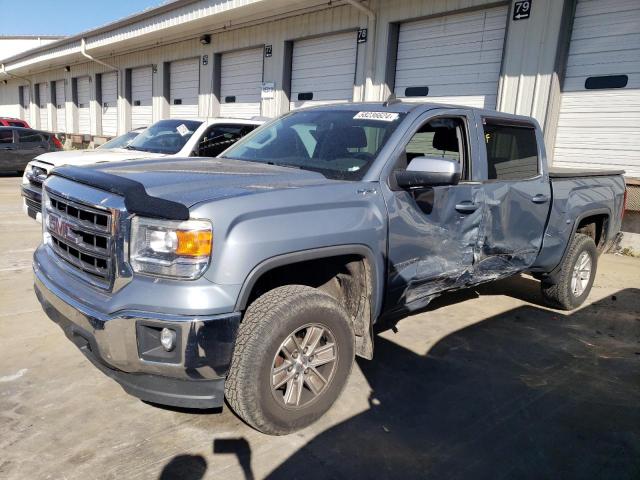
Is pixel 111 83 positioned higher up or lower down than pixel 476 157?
higher up

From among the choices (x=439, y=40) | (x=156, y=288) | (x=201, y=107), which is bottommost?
(x=156, y=288)

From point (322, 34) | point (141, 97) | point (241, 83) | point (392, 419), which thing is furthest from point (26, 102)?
point (392, 419)

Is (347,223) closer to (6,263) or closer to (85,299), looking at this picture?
(85,299)

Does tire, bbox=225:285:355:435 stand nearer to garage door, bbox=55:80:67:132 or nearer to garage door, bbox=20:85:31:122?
garage door, bbox=55:80:67:132

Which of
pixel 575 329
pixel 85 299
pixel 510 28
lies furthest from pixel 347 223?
pixel 510 28

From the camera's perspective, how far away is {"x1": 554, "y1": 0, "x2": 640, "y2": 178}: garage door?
7.75 metres

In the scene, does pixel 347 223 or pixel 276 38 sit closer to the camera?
pixel 347 223

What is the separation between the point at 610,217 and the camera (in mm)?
5555

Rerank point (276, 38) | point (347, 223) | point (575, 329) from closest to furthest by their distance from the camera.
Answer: point (347, 223)
point (575, 329)
point (276, 38)

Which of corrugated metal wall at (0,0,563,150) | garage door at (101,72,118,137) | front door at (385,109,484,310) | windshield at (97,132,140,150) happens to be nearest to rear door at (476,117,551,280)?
front door at (385,109,484,310)

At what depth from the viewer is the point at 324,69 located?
12.5 m

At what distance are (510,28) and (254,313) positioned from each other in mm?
8365

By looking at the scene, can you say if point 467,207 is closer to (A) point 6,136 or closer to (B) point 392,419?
(B) point 392,419

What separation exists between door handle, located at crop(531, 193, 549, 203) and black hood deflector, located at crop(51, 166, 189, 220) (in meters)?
3.31
